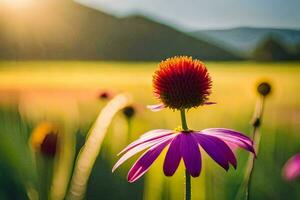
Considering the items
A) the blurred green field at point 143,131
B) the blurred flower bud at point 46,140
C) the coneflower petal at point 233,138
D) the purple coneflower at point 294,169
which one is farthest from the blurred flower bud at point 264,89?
the blurred flower bud at point 46,140

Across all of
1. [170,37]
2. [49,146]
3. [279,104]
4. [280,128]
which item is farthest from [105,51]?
[49,146]

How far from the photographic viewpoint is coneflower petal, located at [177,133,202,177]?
347 mm

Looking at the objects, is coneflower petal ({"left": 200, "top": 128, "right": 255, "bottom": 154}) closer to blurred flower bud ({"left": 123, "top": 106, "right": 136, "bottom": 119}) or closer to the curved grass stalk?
the curved grass stalk

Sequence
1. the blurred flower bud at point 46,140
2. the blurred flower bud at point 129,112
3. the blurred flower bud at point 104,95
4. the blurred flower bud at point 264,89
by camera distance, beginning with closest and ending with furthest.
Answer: the blurred flower bud at point 46,140 < the blurred flower bud at point 264,89 < the blurred flower bud at point 129,112 < the blurred flower bud at point 104,95

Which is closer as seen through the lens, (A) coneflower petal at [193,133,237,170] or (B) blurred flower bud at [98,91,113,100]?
(A) coneflower petal at [193,133,237,170]

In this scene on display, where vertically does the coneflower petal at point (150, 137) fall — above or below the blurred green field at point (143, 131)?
above

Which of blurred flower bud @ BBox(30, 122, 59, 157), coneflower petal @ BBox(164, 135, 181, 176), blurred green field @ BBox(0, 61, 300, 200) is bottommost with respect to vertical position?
blurred green field @ BBox(0, 61, 300, 200)

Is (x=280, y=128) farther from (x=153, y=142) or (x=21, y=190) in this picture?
(x=153, y=142)

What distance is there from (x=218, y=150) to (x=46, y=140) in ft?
0.34

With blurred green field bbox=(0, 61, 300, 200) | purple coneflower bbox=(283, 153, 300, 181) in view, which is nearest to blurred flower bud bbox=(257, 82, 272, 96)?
blurred green field bbox=(0, 61, 300, 200)

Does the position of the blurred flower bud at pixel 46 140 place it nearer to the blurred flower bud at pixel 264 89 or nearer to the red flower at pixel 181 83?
the red flower at pixel 181 83

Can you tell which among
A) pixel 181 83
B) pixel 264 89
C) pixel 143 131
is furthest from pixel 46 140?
pixel 143 131

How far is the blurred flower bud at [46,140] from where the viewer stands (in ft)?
1.06

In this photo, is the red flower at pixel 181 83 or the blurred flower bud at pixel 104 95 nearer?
the red flower at pixel 181 83
